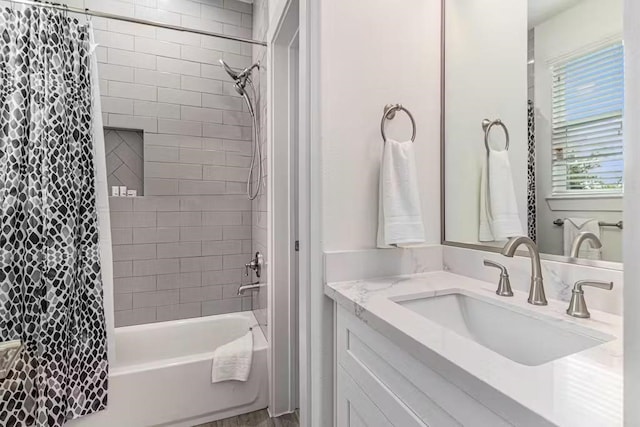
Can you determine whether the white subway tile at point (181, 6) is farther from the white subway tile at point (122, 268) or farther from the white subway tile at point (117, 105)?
the white subway tile at point (122, 268)

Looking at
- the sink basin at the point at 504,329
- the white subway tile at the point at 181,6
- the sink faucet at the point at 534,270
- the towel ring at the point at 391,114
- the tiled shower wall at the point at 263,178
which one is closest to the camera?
the sink basin at the point at 504,329

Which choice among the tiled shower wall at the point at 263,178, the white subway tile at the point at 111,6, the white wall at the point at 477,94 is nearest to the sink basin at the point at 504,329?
the white wall at the point at 477,94

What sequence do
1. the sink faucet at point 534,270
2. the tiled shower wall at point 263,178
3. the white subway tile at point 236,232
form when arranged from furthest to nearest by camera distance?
the white subway tile at point 236,232, the tiled shower wall at point 263,178, the sink faucet at point 534,270

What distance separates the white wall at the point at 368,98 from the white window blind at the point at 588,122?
1.37 feet

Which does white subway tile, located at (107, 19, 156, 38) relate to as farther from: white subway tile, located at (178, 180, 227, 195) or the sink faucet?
the sink faucet

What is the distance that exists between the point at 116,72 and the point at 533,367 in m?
2.69

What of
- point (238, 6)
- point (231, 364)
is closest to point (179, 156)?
point (238, 6)

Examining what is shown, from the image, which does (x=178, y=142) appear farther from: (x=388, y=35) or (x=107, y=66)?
(x=388, y=35)

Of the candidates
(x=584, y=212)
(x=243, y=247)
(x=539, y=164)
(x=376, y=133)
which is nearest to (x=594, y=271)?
(x=584, y=212)

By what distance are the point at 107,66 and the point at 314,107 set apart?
191 cm

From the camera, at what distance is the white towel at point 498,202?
39.8 inches

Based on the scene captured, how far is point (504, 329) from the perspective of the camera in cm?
85

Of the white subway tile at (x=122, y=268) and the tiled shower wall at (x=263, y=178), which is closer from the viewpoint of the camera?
the tiled shower wall at (x=263, y=178)

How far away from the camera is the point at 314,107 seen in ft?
3.45
